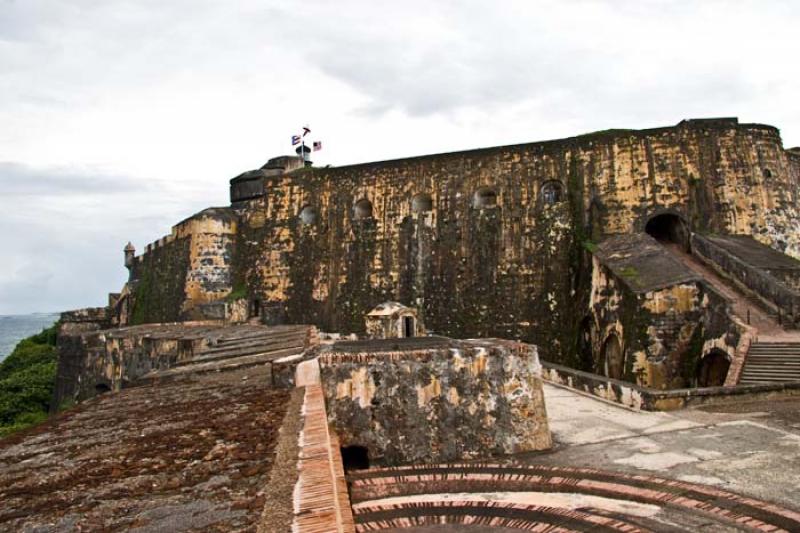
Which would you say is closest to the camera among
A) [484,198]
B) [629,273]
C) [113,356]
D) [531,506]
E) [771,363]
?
[531,506]

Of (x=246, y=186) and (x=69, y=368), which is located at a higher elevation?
(x=246, y=186)

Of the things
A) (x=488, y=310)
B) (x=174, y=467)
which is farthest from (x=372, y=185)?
(x=174, y=467)

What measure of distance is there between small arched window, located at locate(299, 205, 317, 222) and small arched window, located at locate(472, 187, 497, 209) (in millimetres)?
6593

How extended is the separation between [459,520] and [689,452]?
3372mm

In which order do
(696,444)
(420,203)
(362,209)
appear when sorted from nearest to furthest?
(696,444) → (420,203) → (362,209)

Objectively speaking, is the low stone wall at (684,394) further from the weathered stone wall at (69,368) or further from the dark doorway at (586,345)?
the weathered stone wall at (69,368)

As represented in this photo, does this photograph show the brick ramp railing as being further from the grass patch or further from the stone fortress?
the grass patch

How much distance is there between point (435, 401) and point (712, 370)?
924 cm

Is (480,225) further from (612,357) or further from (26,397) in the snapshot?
(26,397)

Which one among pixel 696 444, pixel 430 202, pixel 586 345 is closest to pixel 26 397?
pixel 430 202

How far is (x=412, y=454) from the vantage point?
6461 millimetres

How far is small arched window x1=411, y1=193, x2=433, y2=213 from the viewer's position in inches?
859

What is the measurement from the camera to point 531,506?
5.23 metres

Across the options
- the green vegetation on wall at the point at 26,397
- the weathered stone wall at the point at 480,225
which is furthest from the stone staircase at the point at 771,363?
the green vegetation on wall at the point at 26,397
